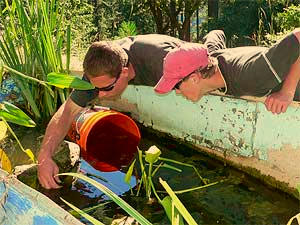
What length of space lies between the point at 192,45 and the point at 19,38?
1.74 m

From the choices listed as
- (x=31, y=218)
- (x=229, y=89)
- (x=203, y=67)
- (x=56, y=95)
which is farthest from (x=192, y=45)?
(x=56, y=95)

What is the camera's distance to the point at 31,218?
1.44 meters

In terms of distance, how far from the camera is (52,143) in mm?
2502

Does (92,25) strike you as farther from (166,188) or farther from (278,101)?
(166,188)

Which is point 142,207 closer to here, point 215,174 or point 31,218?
point 215,174

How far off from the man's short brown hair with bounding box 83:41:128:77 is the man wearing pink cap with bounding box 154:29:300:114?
269 millimetres

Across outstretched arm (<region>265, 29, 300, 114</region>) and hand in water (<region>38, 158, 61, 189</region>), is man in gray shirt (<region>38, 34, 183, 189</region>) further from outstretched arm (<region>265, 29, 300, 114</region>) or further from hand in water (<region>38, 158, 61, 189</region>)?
outstretched arm (<region>265, 29, 300, 114</region>)

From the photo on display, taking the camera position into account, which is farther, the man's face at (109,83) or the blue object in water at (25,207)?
the man's face at (109,83)

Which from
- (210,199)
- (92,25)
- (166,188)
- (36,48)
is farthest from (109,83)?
(92,25)

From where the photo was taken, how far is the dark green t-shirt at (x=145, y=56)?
2.61 metres

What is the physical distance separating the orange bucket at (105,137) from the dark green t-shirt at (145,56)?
1.20ft

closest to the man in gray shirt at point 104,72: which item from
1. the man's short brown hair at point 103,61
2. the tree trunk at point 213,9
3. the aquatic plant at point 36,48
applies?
the man's short brown hair at point 103,61

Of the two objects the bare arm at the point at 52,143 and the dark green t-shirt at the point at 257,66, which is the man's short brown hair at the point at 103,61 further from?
the dark green t-shirt at the point at 257,66

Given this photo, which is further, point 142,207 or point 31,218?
point 142,207
